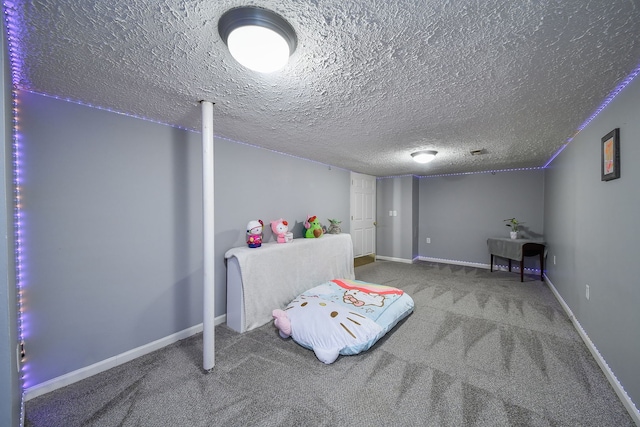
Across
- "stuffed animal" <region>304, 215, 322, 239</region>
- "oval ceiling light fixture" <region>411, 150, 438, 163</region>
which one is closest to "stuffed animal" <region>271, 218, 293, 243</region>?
"stuffed animal" <region>304, 215, 322, 239</region>

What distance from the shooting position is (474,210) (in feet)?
16.8

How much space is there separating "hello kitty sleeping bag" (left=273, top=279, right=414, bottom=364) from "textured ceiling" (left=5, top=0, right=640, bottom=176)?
5.77 feet

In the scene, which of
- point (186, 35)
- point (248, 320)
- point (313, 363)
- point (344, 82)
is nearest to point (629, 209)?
point (344, 82)

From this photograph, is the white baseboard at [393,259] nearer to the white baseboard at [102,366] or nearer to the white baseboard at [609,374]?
the white baseboard at [609,374]

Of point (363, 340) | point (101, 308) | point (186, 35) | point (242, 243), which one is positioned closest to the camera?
point (186, 35)

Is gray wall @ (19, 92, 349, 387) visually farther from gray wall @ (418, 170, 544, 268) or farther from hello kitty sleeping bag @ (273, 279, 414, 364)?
gray wall @ (418, 170, 544, 268)

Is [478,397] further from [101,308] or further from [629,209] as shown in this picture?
[101,308]

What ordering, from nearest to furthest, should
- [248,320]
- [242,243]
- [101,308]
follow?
[101,308], [248,320], [242,243]

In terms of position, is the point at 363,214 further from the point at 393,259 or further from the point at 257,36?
the point at 257,36

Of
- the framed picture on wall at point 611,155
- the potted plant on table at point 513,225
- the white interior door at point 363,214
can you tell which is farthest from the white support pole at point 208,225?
the potted plant on table at point 513,225

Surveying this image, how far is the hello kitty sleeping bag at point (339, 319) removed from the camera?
2.08 metres

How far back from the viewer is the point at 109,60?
4.25ft

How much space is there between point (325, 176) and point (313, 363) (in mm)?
2868

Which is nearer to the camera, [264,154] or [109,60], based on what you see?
[109,60]
